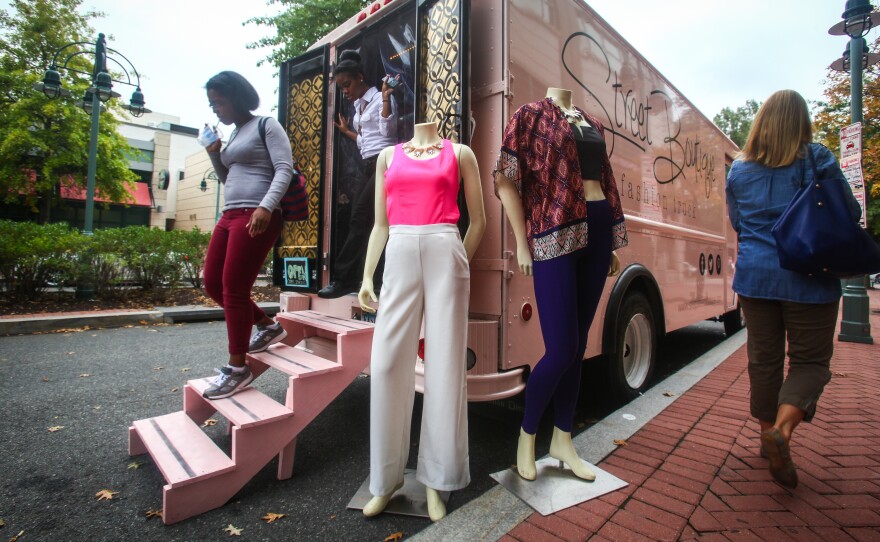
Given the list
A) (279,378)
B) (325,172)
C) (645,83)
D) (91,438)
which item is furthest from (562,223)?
(279,378)

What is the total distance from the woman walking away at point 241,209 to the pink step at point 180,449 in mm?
237

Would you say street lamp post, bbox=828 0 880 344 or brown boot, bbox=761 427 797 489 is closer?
brown boot, bbox=761 427 797 489

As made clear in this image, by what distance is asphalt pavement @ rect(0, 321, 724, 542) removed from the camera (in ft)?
6.40

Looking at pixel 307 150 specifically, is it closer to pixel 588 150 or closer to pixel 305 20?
pixel 588 150

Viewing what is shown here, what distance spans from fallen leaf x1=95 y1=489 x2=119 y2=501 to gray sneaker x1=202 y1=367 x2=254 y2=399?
0.57 metres

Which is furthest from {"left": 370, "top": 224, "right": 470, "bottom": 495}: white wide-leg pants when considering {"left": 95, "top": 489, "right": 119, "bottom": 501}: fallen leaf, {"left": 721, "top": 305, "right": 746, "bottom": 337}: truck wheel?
{"left": 721, "top": 305, "right": 746, "bottom": 337}: truck wheel

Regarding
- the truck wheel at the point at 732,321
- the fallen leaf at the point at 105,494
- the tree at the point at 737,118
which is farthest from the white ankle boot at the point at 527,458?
the tree at the point at 737,118

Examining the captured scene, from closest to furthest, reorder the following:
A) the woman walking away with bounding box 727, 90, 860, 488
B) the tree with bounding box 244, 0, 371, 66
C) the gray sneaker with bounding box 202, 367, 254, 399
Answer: the woman walking away with bounding box 727, 90, 860, 488, the gray sneaker with bounding box 202, 367, 254, 399, the tree with bounding box 244, 0, 371, 66

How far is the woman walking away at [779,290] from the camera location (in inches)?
82.2

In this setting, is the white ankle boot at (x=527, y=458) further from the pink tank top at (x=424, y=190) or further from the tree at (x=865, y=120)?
the tree at (x=865, y=120)

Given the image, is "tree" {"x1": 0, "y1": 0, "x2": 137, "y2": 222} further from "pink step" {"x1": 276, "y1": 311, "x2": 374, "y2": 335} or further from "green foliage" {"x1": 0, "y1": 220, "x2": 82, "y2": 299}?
"pink step" {"x1": 276, "y1": 311, "x2": 374, "y2": 335}

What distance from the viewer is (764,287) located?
220 cm

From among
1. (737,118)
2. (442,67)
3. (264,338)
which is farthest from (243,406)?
(737,118)

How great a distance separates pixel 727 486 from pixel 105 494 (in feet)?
9.57
